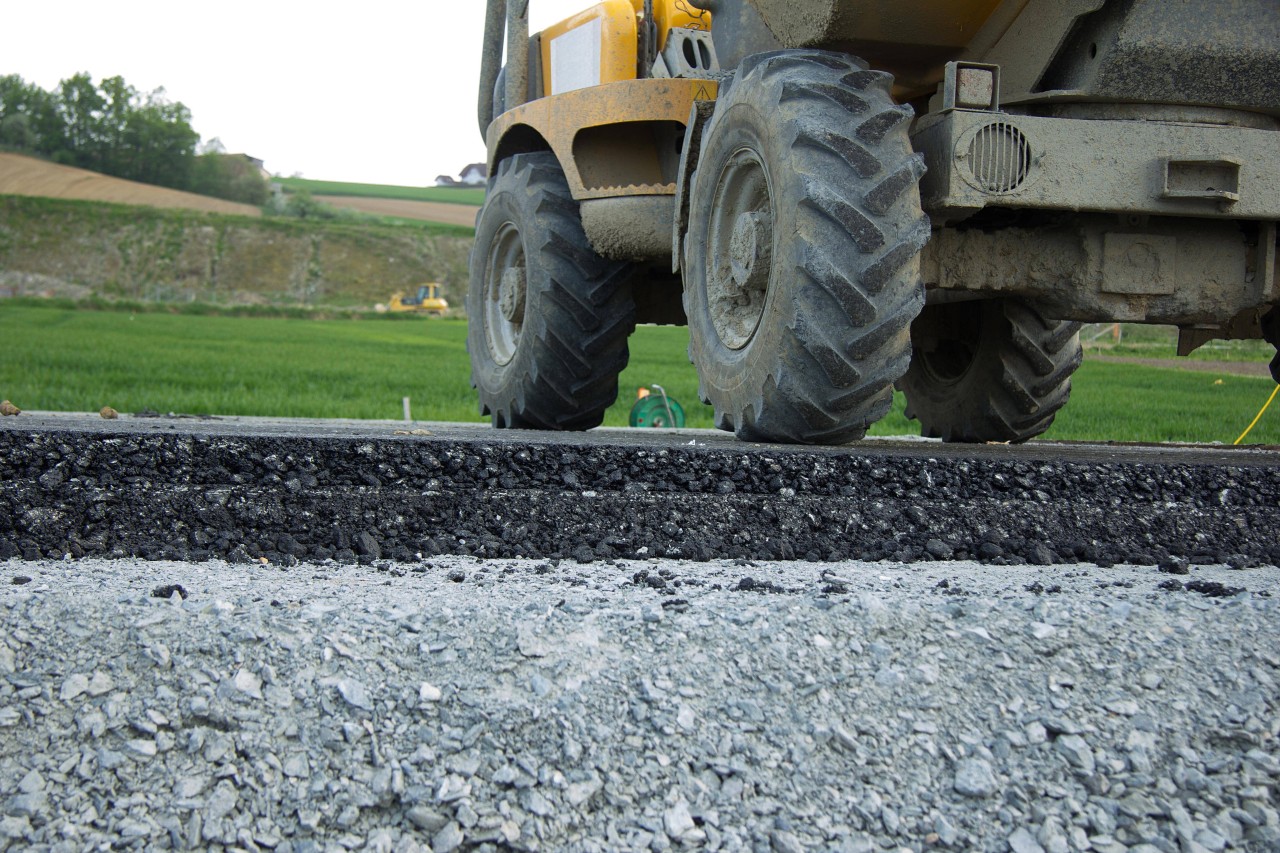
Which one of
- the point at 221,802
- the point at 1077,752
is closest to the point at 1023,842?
the point at 1077,752

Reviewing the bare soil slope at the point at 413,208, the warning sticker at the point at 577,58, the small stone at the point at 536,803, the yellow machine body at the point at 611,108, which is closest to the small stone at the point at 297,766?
the small stone at the point at 536,803

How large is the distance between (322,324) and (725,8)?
32715 mm

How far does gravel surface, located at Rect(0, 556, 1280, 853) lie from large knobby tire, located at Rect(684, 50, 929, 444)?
1.31 m

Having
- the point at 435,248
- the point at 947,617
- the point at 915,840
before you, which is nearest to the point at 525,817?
the point at 915,840

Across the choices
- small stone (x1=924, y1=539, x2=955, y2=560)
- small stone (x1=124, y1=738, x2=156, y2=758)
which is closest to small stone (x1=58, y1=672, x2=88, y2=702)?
small stone (x1=124, y1=738, x2=156, y2=758)

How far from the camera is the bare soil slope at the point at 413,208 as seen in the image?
236ft

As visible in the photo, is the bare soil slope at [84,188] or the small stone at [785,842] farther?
the bare soil slope at [84,188]

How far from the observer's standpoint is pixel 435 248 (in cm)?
6731

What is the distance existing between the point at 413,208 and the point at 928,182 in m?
74.5

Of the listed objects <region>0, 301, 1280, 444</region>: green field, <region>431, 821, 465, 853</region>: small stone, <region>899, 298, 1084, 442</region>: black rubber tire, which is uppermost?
<region>899, 298, 1084, 442</region>: black rubber tire

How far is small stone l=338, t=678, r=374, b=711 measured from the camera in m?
2.03

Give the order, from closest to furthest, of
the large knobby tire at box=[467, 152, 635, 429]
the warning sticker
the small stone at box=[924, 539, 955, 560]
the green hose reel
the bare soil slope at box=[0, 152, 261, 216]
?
the small stone at box=[924, 539, 955, 560] < the large knobby tire at box=[467, 152, 635, 429] < the warning sticker < the green hose reel < the bare soil slope at box=[0, 152, 261, 216]

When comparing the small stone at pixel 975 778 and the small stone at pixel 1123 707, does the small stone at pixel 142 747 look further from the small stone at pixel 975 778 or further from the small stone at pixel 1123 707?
the small stone at pixel 1123 707

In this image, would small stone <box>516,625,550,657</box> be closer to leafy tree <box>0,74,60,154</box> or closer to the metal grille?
the metal grille
